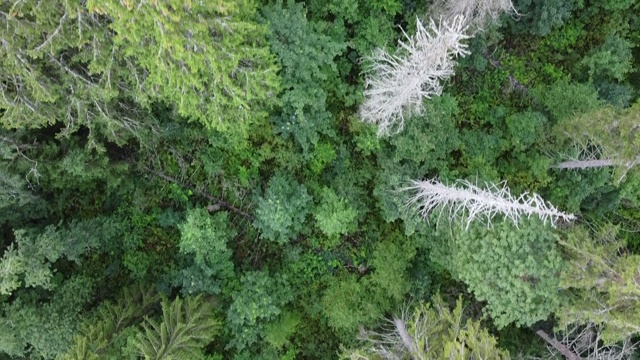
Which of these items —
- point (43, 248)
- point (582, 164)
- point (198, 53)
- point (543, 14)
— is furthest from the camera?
point (543, 14)

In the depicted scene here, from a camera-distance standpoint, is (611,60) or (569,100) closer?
(569,100)

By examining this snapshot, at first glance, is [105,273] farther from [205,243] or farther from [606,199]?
[606,199]

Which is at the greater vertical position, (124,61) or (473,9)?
(473,9)

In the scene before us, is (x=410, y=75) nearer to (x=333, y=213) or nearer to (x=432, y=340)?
(x=333, y=213)

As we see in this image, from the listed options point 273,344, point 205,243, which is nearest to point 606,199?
point 273,344

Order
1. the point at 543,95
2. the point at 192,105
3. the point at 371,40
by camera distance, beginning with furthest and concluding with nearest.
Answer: the point at 543,95, the point at 371,40, the point at 192,105

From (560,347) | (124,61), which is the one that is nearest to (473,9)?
(124,61)
